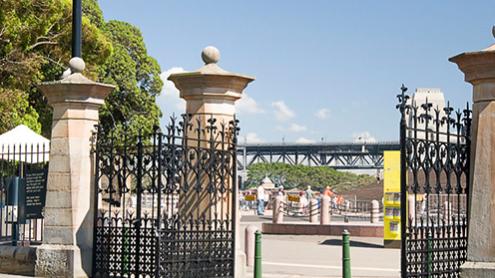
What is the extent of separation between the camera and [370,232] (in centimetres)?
3028

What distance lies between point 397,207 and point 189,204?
40.6ft

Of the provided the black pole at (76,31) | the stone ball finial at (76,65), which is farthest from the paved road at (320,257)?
the black pole at (76,31)

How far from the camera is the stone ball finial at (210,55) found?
13836 mm

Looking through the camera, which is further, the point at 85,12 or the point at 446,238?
the point at 85,12

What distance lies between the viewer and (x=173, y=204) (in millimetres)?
12992

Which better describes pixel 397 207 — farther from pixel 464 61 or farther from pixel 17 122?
pixel 464 61

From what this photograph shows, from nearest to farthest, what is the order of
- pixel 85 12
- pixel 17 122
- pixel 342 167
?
pixel 17 122
pixel 85 12
pixel 342 167

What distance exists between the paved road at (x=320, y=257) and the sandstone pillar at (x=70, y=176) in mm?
3889

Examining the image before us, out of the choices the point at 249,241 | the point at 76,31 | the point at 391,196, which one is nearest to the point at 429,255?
the point at 249,241

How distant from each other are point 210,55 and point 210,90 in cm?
56

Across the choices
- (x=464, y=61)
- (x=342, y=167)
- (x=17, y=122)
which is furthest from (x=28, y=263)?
(x=342, y=167)

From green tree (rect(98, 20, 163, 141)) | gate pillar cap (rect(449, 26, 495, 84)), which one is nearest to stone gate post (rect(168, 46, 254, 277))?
gate pillar cap (rect(449, 26, 495, 84))

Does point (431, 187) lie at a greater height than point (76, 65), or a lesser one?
lesser

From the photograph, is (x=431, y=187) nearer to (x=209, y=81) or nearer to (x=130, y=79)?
(x=209, y=81)
